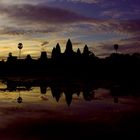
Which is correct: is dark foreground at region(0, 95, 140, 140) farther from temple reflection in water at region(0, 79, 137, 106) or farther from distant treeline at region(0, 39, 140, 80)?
distant treeline at region(0, 39, 140, 80)

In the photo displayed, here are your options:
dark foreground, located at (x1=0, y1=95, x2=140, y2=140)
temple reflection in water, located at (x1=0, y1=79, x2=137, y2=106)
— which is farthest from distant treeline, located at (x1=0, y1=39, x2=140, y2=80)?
Answer: dark foreground, located at (x1=0, y1=95, x2=140, y2=140)

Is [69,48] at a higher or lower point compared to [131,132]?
higher

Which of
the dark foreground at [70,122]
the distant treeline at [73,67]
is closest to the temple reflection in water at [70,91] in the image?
the dark foreground at [70,122]

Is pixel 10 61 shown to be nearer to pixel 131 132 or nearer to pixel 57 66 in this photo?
pixel 57 66

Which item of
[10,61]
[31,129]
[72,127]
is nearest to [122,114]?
[72,127]

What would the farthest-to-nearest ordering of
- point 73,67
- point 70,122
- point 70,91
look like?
point 73,67
point 70,91
point 70,122

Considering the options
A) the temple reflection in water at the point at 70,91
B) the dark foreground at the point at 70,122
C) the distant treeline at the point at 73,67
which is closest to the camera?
the dark foreground at the point at 70,122

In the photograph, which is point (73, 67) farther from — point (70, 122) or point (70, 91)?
point (70, 122)

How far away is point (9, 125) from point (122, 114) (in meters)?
8.16

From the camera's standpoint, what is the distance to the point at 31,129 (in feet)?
62.8

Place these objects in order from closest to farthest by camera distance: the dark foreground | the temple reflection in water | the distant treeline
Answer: the dark foreground < the temple reflection in water < the distant treeline

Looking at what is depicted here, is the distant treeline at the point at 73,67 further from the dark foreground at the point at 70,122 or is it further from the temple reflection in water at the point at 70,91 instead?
the dark foreground at the point at 70,122

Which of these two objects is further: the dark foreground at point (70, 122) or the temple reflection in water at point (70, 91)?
the temple reflection in water at point (70, 91)

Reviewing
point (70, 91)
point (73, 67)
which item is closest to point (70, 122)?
point (70, 91)
